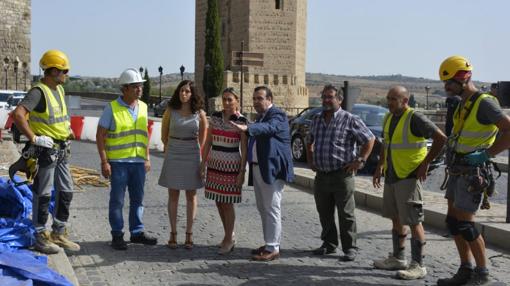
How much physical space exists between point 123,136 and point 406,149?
264cm

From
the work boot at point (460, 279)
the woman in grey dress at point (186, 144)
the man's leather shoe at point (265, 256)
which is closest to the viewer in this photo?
the work boot at point (460, 279)

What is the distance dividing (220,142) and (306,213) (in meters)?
2.73

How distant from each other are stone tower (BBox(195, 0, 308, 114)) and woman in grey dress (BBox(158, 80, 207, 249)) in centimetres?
3803

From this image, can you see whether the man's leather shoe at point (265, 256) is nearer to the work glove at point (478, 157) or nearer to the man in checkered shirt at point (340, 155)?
the man in checkered shirt at point (340, 155)

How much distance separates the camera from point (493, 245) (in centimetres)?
698

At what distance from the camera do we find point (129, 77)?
638cm

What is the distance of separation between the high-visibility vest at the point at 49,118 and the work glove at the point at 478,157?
3517 millimetres

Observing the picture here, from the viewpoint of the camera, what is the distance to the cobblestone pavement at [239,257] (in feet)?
18.1

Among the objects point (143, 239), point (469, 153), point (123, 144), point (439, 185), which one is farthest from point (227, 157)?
point (439, 185)

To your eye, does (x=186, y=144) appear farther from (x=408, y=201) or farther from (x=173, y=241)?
(x=408, y=201)

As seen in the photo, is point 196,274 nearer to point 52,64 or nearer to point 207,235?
point 207,235

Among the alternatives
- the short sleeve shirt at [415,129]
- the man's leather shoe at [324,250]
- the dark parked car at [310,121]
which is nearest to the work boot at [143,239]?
the man's leather shoe at [324,250]

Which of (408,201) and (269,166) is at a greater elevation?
(269,166)

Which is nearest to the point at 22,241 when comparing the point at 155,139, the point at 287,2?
the point at 155,139
